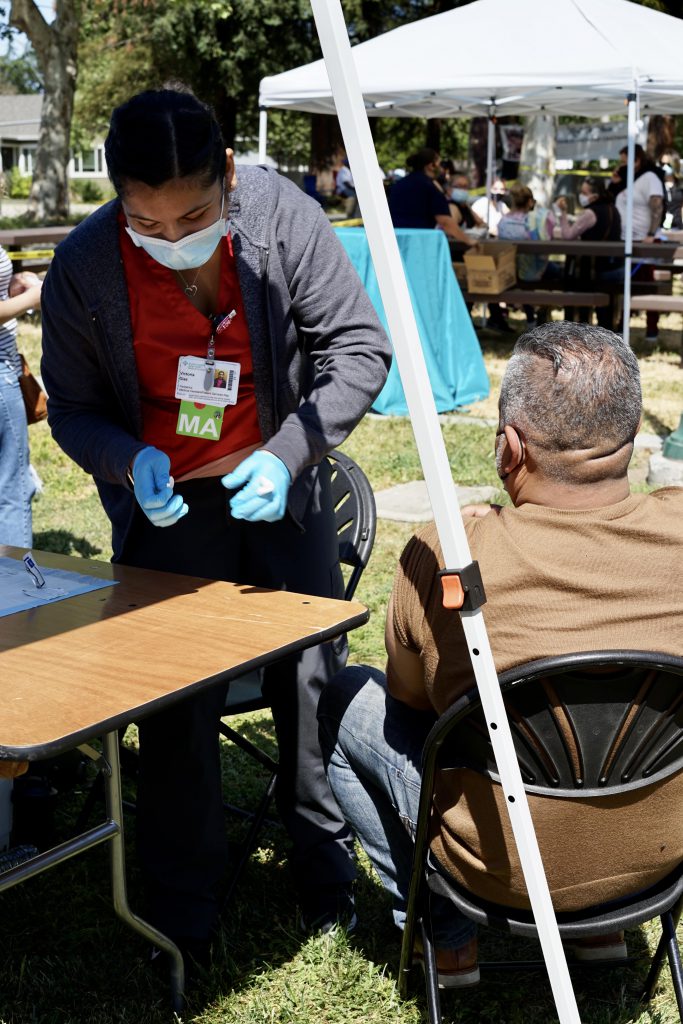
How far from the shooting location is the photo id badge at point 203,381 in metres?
2.29

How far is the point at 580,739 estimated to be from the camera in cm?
178

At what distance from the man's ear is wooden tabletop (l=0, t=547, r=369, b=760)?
37 centimetres

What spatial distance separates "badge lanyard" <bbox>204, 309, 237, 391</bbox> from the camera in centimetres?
229

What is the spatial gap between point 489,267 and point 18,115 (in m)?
80.7

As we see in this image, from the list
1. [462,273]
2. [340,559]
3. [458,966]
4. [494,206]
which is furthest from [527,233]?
[458,966]

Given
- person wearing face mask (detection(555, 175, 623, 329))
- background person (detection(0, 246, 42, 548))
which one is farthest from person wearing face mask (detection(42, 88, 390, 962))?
person wearing face mask (detection(555, 175, 623, 329))

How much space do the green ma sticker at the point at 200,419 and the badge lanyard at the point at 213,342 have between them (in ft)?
0.15

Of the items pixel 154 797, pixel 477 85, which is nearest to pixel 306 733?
pixel 154 797

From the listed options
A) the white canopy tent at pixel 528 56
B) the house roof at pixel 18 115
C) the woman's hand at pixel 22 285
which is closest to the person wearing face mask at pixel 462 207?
the white canopy tent at pixel 528 56

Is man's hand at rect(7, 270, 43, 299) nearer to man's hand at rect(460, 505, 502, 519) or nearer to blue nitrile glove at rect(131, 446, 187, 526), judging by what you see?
blue nitrile glove at rect(131, 446, 187, 526)

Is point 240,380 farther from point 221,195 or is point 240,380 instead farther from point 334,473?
point 334,473

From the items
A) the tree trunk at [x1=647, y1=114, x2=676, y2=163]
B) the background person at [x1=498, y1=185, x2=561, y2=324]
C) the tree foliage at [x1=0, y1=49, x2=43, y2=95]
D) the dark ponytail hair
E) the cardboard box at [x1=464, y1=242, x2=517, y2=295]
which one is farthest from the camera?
the tree foliage at [x1=0, y1=49, x2=43, y2=95]

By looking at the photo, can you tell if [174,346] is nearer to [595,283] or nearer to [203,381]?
[203,381]

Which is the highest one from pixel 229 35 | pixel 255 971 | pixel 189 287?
pixel 229 35
